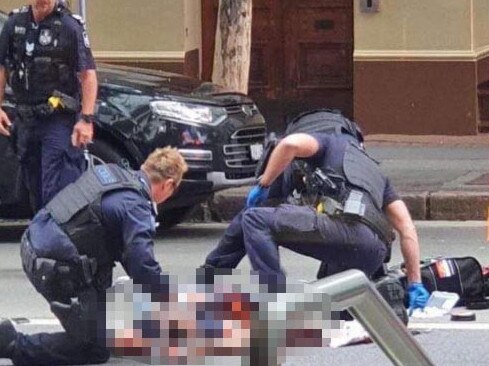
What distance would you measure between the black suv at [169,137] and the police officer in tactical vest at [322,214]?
2.71 m

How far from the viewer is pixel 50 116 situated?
314 inches

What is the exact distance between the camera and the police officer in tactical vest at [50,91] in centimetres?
795

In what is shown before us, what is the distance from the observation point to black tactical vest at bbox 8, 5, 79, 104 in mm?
7973

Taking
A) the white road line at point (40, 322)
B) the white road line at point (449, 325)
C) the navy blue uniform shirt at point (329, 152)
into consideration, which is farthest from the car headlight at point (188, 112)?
the navy blue uniform shirt at point (329, 152)

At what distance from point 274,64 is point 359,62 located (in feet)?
4.48

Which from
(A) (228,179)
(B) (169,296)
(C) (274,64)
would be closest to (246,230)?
(A) (228,179)

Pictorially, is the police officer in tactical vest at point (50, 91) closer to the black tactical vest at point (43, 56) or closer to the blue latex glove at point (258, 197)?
the black tactical vest at point (43, 56)

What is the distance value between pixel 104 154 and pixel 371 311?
716 cm

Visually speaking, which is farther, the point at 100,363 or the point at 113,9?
the point at 113,9

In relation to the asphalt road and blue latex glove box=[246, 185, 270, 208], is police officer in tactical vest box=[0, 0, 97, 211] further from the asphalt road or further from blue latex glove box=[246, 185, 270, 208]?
blue latex glove box=[246, 185, 270, 208]

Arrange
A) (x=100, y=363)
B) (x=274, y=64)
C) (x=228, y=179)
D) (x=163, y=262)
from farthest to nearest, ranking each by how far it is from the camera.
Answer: (x=274, y=64) → (x=228, y=179) → (x=163, y=262) → (x=100, y=363)

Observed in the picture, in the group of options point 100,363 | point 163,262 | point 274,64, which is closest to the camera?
point 100,363

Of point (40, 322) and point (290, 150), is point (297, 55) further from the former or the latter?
point (290, 150)

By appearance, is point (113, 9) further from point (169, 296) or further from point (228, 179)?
point (169, 296)
